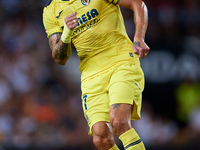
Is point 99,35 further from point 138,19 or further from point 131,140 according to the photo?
point 131,140

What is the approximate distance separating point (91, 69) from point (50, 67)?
323cm

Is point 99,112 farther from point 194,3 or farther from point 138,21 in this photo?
point 194,3

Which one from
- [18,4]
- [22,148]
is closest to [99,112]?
[22,148]

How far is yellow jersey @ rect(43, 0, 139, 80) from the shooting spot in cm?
332

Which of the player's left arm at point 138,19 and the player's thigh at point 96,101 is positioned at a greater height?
the player's left arm at point 138,19

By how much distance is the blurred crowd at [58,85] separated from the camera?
244 inches

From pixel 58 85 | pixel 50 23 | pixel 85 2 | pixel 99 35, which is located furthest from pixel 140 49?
pixel 58 85

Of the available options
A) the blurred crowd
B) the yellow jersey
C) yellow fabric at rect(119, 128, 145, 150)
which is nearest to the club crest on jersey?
the yellow jersey

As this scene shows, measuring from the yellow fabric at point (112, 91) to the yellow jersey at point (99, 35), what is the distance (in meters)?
0.09

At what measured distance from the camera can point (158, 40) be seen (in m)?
6.46

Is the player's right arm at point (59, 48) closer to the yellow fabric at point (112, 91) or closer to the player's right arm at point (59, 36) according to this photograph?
the player's right arm at point (59, 36)

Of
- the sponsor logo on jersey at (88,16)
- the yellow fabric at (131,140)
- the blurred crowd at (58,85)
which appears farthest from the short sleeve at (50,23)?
the blurred crowd at (58,85)

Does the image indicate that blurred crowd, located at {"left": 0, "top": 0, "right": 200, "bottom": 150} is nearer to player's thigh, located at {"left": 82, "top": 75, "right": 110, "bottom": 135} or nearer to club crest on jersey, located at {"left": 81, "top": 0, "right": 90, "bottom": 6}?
player's thigh, located at {"left": 82, "top": 75, "right": 110, "bottom": 135}

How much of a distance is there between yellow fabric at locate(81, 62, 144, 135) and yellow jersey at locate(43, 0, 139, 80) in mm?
95
